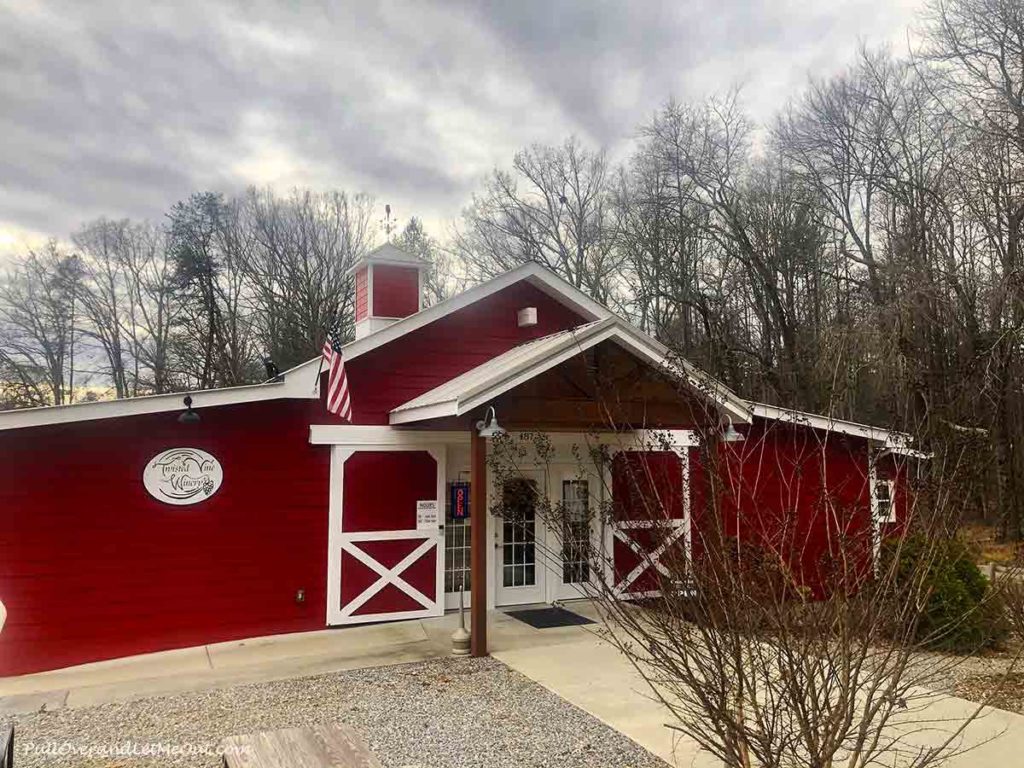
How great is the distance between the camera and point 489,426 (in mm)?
7020

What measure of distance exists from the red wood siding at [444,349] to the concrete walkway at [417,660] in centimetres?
254

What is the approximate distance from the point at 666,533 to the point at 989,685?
4.58 metres

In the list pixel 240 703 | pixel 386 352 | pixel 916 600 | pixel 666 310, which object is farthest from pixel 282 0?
pixel 666 310

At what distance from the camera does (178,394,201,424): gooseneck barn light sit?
24.0 feet

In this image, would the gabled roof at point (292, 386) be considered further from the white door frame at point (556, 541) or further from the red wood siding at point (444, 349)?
the white door frame at point (556, 541)

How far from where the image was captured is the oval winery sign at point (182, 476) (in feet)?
24.6

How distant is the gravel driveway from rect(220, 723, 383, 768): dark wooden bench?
109 centimetres

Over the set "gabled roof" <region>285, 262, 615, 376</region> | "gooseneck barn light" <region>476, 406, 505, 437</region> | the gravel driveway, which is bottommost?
the gravel driveway

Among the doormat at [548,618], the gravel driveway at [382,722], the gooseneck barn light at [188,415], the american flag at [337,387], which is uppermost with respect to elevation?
the american flag at [337,387]

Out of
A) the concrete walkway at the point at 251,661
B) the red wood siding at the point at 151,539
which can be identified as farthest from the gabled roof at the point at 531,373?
the concrete walkway at the point at 251,661

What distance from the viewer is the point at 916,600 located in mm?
3318

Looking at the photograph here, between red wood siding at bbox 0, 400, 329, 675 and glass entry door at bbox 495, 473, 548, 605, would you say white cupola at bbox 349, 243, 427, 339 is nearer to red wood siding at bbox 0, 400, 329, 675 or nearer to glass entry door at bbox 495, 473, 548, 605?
red wood siding at bbox 0, 400, 329, 675

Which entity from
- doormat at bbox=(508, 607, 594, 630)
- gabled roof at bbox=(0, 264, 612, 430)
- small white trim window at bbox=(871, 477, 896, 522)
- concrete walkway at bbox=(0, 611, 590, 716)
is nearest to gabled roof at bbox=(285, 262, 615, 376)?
gabled roof at bbox=(0, 264, 612, 430)

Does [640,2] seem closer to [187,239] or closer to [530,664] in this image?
[530,664]
